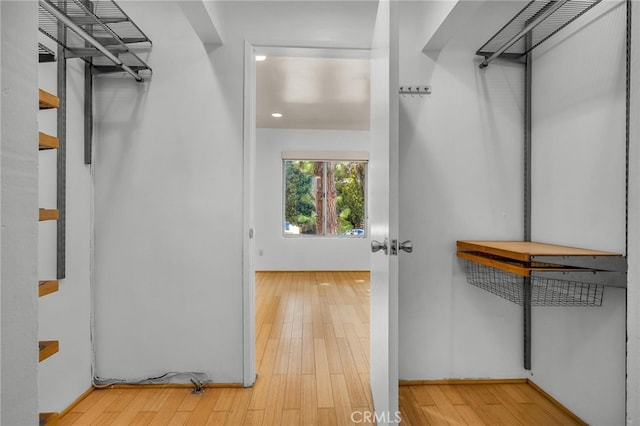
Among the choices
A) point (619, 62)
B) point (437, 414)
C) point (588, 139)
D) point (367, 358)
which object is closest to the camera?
point (619, 62)

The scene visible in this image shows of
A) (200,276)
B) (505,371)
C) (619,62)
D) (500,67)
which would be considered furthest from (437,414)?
(500,67)

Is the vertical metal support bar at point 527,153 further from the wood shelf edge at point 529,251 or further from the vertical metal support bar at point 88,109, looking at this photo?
the vertical metal support bar at point 88,109

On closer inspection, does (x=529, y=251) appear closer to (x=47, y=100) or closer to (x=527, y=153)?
(x=527, y=153)

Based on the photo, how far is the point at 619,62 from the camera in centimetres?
152

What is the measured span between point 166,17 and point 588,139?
2410 millimetres

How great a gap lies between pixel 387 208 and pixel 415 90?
1043 mm

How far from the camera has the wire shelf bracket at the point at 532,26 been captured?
5.20 feet

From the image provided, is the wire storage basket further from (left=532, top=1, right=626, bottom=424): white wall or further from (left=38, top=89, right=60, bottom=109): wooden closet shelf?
(left=38, top=89, right=60, bottom=109): wooden closet shelf

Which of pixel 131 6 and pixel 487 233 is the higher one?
pixel 131 6

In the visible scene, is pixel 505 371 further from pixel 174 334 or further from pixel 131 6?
pixel 131 6

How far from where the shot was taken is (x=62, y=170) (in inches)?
70.9

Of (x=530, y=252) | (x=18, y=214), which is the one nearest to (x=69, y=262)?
(x=18, y=214)

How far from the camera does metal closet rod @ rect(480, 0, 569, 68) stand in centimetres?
151

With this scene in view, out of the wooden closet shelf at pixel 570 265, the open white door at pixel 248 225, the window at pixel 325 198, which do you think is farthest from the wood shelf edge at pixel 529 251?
the window at pixel 325 198
